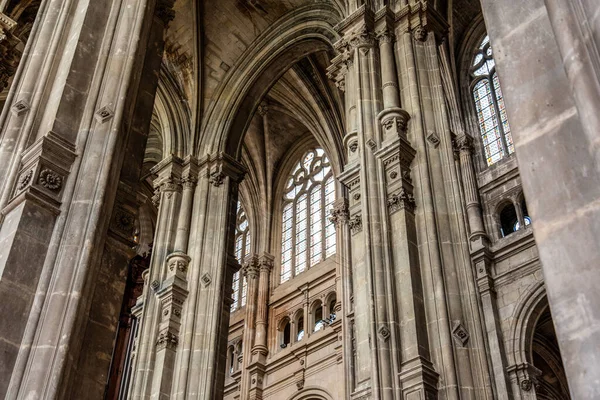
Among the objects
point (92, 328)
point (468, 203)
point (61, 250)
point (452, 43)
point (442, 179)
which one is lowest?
point (92, 328)

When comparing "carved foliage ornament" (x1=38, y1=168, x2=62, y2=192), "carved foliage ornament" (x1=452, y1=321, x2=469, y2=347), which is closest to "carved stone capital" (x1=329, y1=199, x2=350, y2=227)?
"carved foliage ornament" (x1=452, y1=321, x2=469, y2=347)

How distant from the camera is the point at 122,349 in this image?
19859mm

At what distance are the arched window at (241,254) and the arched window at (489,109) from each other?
8.84 meters

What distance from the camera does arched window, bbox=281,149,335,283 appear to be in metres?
21.8

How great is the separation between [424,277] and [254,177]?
1380 centimetres

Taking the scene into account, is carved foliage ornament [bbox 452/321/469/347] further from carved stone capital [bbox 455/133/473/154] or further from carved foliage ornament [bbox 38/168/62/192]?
carved stone capital [bbox 455/133/473/154]

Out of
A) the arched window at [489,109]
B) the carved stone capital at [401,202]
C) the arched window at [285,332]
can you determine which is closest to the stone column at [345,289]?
the arched window at [285,332]

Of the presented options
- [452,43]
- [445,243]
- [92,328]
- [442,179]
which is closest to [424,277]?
[445,243]

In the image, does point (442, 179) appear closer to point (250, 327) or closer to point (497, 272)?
point (497, 272)

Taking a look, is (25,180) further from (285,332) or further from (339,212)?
(285,332)

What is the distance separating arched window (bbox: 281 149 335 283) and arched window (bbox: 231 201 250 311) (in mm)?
1415

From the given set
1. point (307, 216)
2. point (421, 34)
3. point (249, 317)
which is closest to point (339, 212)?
point (307, 216)

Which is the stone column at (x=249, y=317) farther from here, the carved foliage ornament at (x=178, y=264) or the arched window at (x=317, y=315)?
the carved foliage ornament at (x=178, y=264)

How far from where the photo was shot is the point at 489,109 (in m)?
17.2
